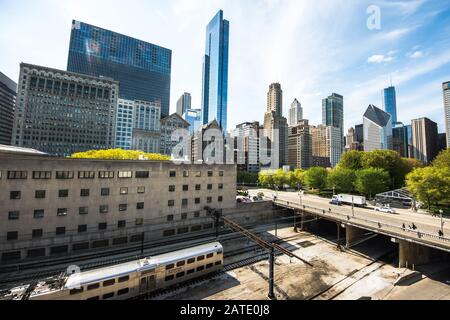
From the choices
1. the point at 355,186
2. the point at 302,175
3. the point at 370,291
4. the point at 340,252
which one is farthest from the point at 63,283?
the point at 302,175

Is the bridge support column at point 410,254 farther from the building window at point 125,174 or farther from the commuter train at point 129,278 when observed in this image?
the building window at point 125,174

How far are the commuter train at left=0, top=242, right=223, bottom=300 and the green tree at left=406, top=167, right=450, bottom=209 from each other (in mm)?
52201

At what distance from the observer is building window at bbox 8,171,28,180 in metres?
29.2

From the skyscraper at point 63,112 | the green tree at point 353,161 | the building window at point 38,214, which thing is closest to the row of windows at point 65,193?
the building window at point 38,214

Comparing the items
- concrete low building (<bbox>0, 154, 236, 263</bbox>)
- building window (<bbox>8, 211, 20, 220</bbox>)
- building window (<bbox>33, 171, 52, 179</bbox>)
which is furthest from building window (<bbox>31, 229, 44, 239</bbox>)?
building window (<bbox>33, 171, 52, 179</bbox>)

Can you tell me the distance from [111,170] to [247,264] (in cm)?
2718

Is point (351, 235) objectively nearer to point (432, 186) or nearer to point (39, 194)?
point (432, 186)

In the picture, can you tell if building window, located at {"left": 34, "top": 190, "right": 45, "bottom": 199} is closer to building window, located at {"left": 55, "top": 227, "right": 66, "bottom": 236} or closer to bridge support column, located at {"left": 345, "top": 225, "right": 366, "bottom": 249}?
building window, located at {"left": 55, "top": 227, "right": 66, "bottom": 236}

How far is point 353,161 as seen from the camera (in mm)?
87188

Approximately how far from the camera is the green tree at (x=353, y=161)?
281 feet

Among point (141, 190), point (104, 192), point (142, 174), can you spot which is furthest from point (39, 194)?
point (142, 174)

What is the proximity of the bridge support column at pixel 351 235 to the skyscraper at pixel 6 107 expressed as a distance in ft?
683

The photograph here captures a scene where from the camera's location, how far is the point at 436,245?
2556cm
